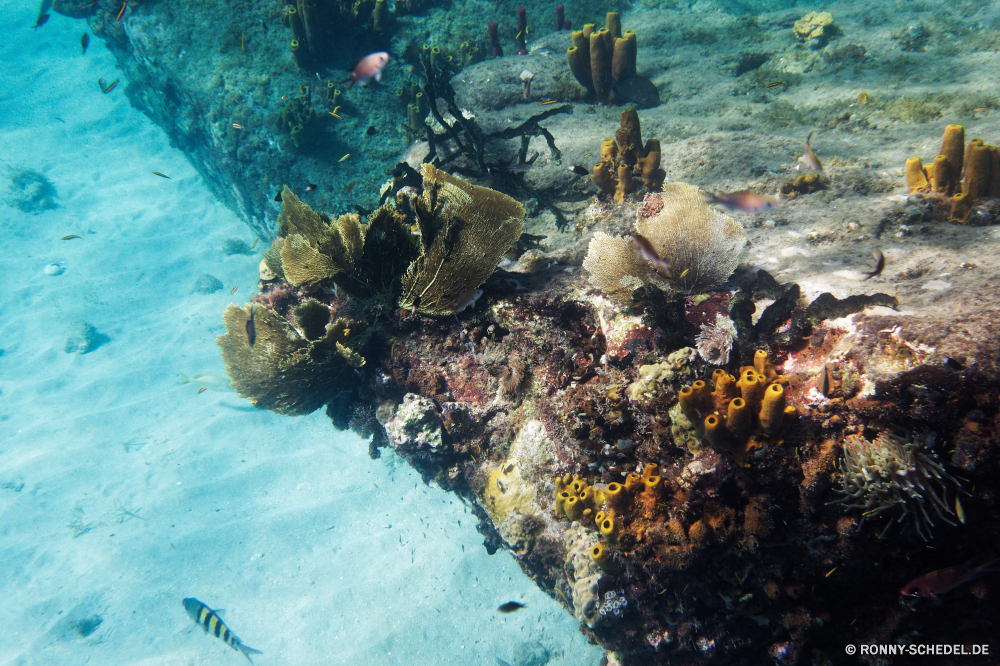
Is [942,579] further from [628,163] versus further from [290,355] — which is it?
[290,355]

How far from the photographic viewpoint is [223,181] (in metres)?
10.9

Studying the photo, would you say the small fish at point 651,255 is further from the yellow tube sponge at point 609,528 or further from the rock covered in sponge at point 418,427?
the rock covered in sponge at point 418,427

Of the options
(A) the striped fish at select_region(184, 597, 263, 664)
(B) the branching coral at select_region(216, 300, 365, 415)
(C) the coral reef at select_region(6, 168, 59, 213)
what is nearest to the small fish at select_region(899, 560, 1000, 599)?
(B) the branching coral at select_region(216, 300, 365, 415)

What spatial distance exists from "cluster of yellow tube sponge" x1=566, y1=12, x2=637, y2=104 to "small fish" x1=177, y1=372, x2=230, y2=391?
10252 millimetres

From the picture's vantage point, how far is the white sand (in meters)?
5.90

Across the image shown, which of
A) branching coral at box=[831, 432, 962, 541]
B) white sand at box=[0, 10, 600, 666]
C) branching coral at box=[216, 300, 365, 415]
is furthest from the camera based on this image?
white sand at box=[0, 10, 600, 666]

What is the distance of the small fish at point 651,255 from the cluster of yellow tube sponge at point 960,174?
2737 mm

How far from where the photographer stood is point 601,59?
7094 mm

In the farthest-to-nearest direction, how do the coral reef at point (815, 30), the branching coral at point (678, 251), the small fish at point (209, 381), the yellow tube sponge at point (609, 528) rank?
the small fish at point (209, 381)
the coral reef at point (815, 30)
the branching coral at point (678, 251)
the yellow tube sponge at point (609, 528)

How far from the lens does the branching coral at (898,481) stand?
181 centimetres

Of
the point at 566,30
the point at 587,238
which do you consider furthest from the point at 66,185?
the point at 587,238

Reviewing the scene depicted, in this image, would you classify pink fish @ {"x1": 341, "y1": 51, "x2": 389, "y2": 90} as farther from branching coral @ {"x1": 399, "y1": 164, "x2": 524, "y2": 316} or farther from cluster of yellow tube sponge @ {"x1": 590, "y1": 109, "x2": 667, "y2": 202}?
branching coral @ {"x1": 399, "y1": 164, "x2": 524, "y2": 316}

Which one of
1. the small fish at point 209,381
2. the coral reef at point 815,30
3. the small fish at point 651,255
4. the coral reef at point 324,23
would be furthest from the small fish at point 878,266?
the small fish at point 209,381

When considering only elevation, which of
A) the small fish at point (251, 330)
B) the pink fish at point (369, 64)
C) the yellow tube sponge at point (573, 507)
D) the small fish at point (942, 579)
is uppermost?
the pink fish at point (369, 64)
